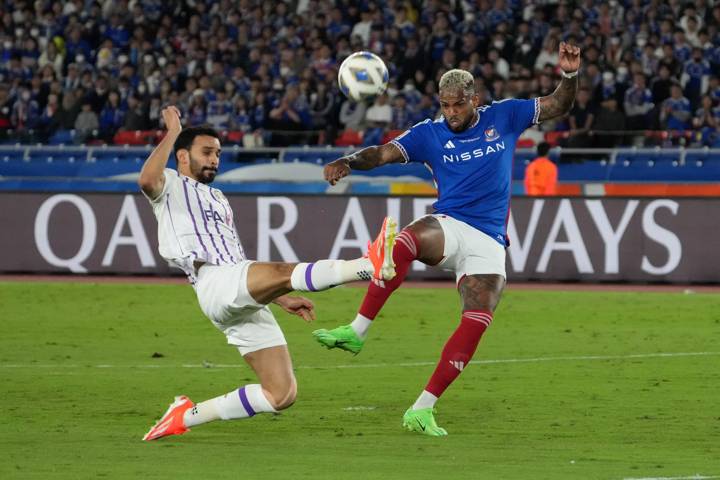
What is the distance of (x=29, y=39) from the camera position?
98.2 feet

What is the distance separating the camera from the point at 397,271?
29.0 feet

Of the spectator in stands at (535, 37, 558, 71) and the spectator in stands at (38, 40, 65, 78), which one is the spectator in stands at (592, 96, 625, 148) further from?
the spectator in stands at (38, 40, 65, 78)

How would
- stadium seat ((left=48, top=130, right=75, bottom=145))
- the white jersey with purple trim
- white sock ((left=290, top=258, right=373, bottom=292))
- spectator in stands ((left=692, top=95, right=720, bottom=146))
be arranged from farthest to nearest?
stadium seat ((left=48, top=130, right=75, bottom=145))
spectator in stands ((left=692, top=95, right=720, bottom=146))
the white jersey with purple trim
white sock ((left=290, top=258, right=373, bottom=292))

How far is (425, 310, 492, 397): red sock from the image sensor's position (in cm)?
884

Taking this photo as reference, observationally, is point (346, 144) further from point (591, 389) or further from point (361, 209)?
point (591, 389)

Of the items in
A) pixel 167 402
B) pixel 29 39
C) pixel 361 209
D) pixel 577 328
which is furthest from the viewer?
pixel 29 39

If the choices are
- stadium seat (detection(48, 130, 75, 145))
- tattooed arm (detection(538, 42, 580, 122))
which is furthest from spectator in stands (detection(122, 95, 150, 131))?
tattooed arm (detection(538, 42, 580, 122))

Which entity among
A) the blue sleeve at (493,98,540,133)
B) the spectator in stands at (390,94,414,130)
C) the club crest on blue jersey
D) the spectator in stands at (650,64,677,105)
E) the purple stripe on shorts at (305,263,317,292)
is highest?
the blue sleeve at (493,98,540,133)

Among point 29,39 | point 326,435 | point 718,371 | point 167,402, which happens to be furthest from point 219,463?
point 29,39

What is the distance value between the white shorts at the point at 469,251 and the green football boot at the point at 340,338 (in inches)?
29.3

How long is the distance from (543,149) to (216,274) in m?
12.8

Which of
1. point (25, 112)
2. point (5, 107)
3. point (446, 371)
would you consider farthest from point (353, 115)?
point (446, 371)

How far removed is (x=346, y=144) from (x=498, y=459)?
16.3 meters

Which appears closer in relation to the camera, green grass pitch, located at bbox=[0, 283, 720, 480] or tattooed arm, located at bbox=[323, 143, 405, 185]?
green grass pitch, located at bbox=[0, 283, 720, 480]
